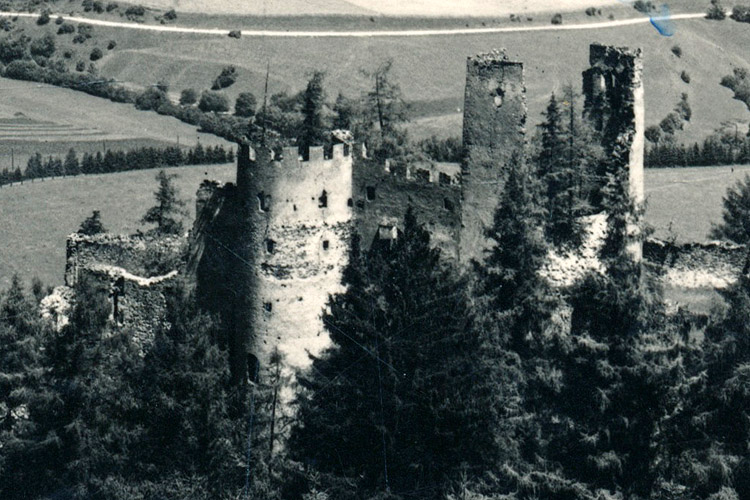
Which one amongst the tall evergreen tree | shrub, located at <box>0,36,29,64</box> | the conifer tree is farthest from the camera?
shrub, located at <box>0,36,29,64</box>

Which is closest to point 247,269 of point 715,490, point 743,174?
point 715,490

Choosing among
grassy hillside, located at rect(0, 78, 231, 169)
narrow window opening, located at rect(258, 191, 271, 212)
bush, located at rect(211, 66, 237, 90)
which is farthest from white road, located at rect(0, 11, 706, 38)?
narrow window opening, located at rect(258, 191, 271, 212)

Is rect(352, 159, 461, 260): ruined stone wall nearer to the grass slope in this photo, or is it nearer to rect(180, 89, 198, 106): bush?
the grass slope

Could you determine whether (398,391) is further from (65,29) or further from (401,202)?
(65,29)

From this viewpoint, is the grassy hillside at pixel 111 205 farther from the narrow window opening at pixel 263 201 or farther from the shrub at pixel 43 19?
the shrub at pixel 43 19

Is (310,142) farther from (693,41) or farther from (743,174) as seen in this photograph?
(693,41)
